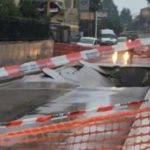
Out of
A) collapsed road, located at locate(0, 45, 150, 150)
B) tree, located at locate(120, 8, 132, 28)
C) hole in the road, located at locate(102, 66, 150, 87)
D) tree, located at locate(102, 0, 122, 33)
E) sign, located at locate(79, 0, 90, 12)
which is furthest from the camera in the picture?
tree, located at locate(120, 8, 132, 28)

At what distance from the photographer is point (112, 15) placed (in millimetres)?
143625

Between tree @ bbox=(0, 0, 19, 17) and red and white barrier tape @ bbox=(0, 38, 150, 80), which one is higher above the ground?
tree @ bbox=(0, 0, 19, 17)

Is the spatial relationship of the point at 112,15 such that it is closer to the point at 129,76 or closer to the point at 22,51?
the point at 22,51

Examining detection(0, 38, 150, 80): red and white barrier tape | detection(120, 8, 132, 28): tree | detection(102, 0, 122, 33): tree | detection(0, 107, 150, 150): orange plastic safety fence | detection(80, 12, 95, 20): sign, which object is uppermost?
detection(0, 107, 150, 150): orange plastic safety fence

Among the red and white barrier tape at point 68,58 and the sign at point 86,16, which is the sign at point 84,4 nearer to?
the sign at point 86,16

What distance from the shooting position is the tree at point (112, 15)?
12343 cm

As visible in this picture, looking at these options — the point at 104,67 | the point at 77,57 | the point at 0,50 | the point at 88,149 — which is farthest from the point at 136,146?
the point at 0,50

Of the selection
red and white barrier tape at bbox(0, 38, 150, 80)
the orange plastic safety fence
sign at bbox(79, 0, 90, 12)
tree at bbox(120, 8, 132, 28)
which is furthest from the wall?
tree at bbox(120, 8, 132, 28)

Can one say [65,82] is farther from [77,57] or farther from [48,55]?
[48,55]

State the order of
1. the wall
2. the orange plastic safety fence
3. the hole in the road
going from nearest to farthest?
the orange plastic safety fence
the hole in the road
the wall

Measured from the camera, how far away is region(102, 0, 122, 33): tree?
123431 mm

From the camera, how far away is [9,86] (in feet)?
61.4

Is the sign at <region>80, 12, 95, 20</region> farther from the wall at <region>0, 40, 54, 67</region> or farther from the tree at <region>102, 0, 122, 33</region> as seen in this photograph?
the wall at <region>0, 40, 54, 67</region>

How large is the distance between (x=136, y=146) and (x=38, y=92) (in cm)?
951
